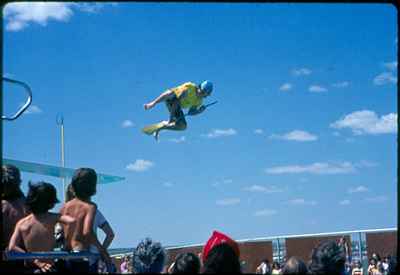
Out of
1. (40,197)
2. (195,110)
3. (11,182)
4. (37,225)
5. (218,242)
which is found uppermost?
(195,110)

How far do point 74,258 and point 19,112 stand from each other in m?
1.24

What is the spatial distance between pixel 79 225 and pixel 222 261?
135cm

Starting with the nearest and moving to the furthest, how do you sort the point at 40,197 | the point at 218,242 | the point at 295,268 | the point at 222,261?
the point at 222,261, the point at 218,242, the point at 295,268, the point at 40,197

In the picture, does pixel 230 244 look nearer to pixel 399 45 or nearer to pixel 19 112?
pixel 399 45

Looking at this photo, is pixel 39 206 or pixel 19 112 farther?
pixel 19 112

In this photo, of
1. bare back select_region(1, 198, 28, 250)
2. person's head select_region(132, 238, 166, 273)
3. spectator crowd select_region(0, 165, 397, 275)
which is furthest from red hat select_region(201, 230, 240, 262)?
bare back select_region(1, 198, 28, 250)

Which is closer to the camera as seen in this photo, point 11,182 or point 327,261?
point 327,261

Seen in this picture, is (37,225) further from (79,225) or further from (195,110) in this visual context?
(195,110)

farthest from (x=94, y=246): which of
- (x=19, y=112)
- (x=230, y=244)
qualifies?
(x=230, y=244)

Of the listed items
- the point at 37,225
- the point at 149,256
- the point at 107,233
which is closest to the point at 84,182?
the point at 107,233

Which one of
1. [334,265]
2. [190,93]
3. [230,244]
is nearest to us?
[230,244]

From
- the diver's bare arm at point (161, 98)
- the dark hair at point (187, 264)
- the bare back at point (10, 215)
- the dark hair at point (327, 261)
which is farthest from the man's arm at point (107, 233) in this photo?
the diver's bare arm at point (161, 98)

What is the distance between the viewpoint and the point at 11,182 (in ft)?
12.2

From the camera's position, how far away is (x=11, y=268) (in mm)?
3020
